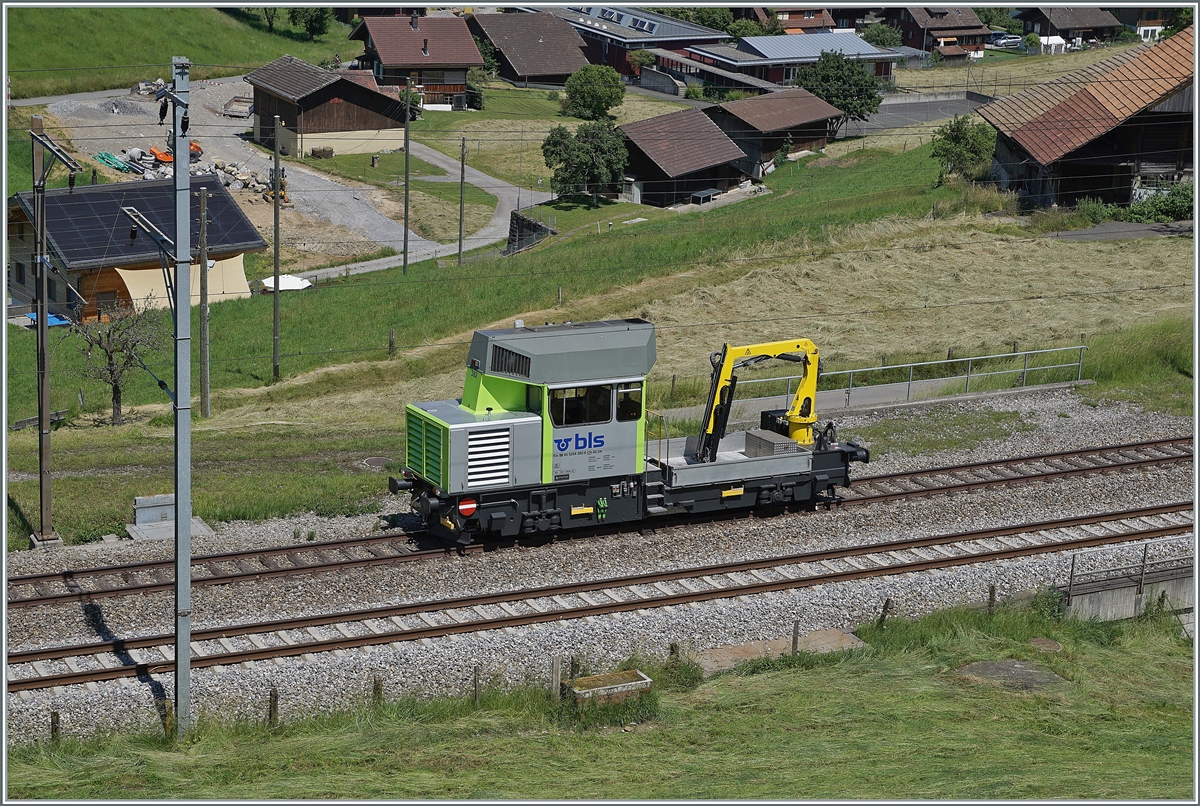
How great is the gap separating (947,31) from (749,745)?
4985 inches

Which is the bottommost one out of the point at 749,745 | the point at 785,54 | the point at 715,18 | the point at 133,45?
the point at 749,745

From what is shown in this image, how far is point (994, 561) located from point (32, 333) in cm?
4294

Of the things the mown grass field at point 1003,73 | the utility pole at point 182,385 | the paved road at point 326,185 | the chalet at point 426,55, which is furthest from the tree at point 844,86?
the utility pole at point 182,385

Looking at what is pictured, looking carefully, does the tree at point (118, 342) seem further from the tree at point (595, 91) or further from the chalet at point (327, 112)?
the tree at point (595, 91)

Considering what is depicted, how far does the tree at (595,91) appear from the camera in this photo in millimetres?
102125

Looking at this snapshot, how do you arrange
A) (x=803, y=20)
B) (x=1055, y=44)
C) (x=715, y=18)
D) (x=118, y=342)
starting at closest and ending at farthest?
(x=118, y=342)
(x=715, y=18)
(x=1055, y=44)
(x=803, y=20)

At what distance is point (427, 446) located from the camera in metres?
25.0

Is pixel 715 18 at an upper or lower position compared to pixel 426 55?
upper

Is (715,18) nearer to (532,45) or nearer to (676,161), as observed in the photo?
(532,45)

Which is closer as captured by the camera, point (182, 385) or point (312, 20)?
point (182, 385)

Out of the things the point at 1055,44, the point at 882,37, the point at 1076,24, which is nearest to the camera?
the point at 882,37

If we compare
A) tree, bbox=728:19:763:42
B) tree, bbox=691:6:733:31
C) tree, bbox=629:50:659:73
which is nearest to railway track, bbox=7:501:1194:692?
tree, bbox=629:50:659:73

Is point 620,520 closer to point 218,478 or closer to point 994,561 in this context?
point 994,561

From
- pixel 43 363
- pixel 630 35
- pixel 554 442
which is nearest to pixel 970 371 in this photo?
pixel 554 442
